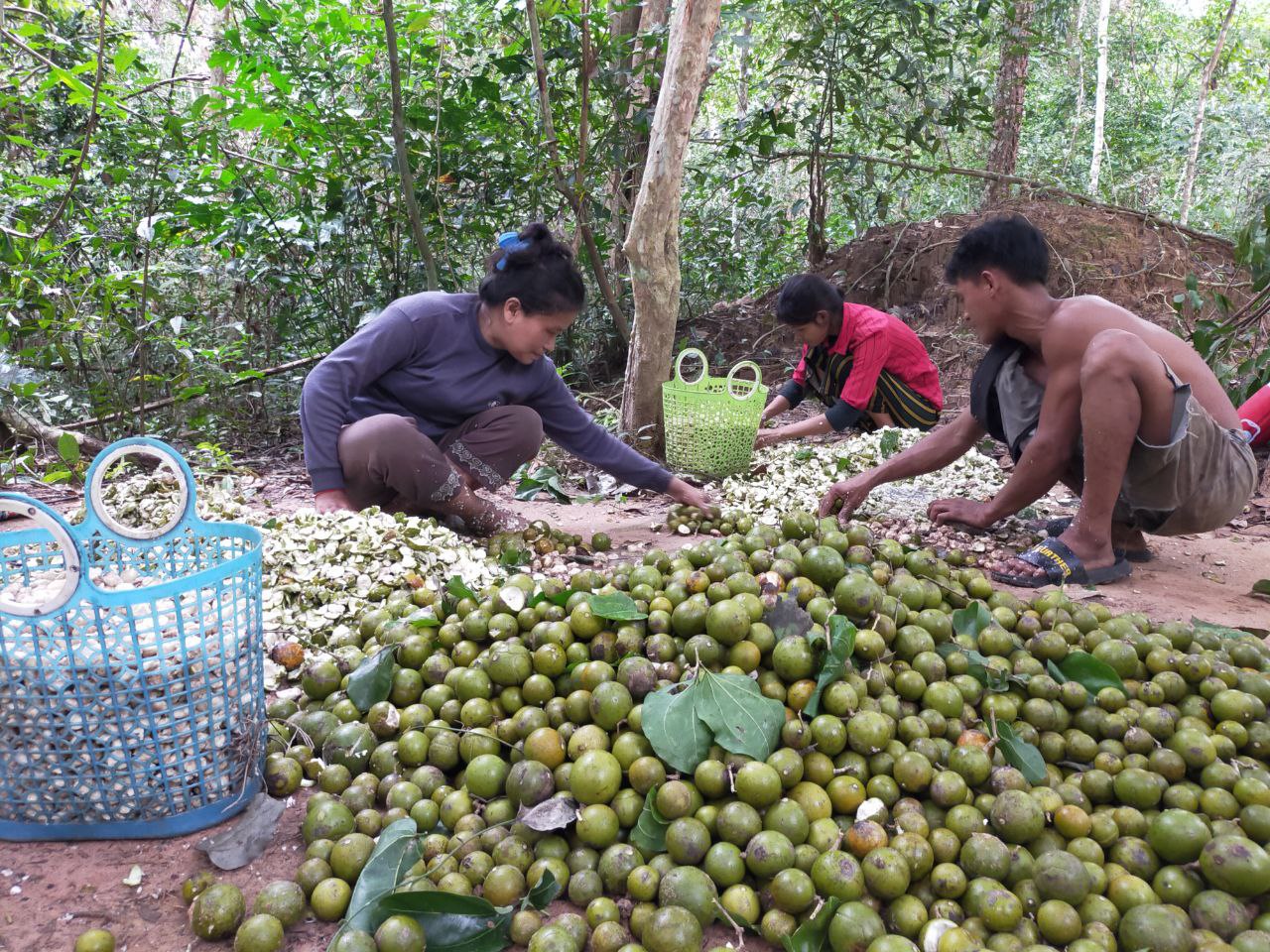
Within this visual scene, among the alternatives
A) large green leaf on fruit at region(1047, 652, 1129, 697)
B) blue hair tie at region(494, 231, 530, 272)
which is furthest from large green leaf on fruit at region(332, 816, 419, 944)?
blue hair tie at region(494, 231, 530, 272)

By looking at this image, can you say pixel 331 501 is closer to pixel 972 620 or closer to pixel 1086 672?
pixel 972 620

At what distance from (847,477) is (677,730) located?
3247 mm

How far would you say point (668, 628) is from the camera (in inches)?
85.7

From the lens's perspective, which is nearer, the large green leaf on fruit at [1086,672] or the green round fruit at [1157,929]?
the green round fruit at [1157,929]

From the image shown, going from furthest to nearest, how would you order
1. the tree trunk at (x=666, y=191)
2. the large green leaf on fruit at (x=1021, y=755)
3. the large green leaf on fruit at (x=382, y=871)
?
1. the tree trunk at (x=666, y=191)
2. the large green leaf on fruit at (x=1021, y=755)
3. the large green leaf on fruit at (x=382, y=871)

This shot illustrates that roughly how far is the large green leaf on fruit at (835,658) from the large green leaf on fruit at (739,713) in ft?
0.25

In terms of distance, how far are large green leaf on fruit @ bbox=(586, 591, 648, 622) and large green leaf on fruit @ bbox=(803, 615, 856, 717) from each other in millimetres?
488

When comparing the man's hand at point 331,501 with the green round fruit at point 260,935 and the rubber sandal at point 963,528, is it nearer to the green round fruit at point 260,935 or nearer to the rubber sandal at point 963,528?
the green round fruit at point 260,935

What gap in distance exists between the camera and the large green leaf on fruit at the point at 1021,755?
183cm

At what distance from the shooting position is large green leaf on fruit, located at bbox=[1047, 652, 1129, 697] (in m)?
2.05

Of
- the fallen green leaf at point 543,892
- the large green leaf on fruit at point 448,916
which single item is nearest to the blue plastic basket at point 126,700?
the large green leaf on fruit at point 448,916

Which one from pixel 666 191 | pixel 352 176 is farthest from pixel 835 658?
pixel 352 176

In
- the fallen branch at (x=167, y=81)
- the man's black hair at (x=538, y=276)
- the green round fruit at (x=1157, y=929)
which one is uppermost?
the fallen branch at (x=167, y=81)

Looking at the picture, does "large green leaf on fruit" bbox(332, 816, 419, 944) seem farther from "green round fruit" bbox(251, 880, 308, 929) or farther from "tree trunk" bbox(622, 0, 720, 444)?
"tree trunk" bbox(622, 0, 720, 444)
